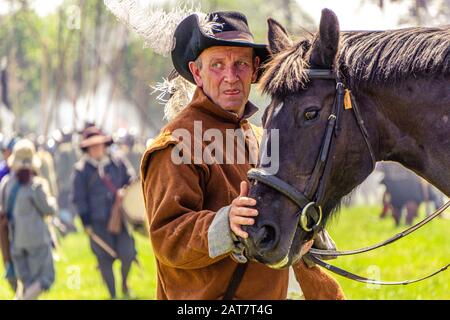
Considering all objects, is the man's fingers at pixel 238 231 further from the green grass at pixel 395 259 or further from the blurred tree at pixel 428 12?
the blurred tree at pixel 428 12

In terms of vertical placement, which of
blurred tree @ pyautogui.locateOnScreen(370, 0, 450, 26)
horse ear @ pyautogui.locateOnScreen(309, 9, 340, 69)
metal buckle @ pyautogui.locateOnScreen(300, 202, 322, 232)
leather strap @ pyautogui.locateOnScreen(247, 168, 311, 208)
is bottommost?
metal buckle @ pyautogui.locateOnScreen(300, 202, 322, 232)

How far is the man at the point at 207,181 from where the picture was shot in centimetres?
452

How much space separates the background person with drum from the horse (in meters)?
8.90

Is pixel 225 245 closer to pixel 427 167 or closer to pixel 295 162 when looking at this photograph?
pixel 295 162

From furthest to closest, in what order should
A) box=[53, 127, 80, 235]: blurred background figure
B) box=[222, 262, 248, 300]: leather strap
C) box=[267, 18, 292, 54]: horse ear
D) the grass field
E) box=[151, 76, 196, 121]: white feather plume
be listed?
1. box=[53, 127, 80, 235]: blurred background figure
2. the grass field
3. box=[151, 76, 196, 121]: white feather plume
4. box=[222, 262, 248, 300]: leather strap
5. box=[267, 18, 292, 54]: horse ear

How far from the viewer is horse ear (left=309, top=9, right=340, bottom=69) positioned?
4.24 m

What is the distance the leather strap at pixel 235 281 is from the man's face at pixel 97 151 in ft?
29.4

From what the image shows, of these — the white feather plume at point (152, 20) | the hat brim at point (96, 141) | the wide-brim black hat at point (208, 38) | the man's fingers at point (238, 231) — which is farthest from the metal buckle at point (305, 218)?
the hat brim at point (96, 141)

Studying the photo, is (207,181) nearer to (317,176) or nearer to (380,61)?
(317,176)

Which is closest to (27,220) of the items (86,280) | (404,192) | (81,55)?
(86,280)

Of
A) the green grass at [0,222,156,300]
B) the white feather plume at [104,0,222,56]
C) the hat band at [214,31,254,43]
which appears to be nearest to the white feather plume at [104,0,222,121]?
the white feather plume at [104,0,222,56]

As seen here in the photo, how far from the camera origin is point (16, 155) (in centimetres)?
1195

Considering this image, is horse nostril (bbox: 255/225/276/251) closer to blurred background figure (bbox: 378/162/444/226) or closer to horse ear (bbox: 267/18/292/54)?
horse ear (bbox: 267/18/292/54)
